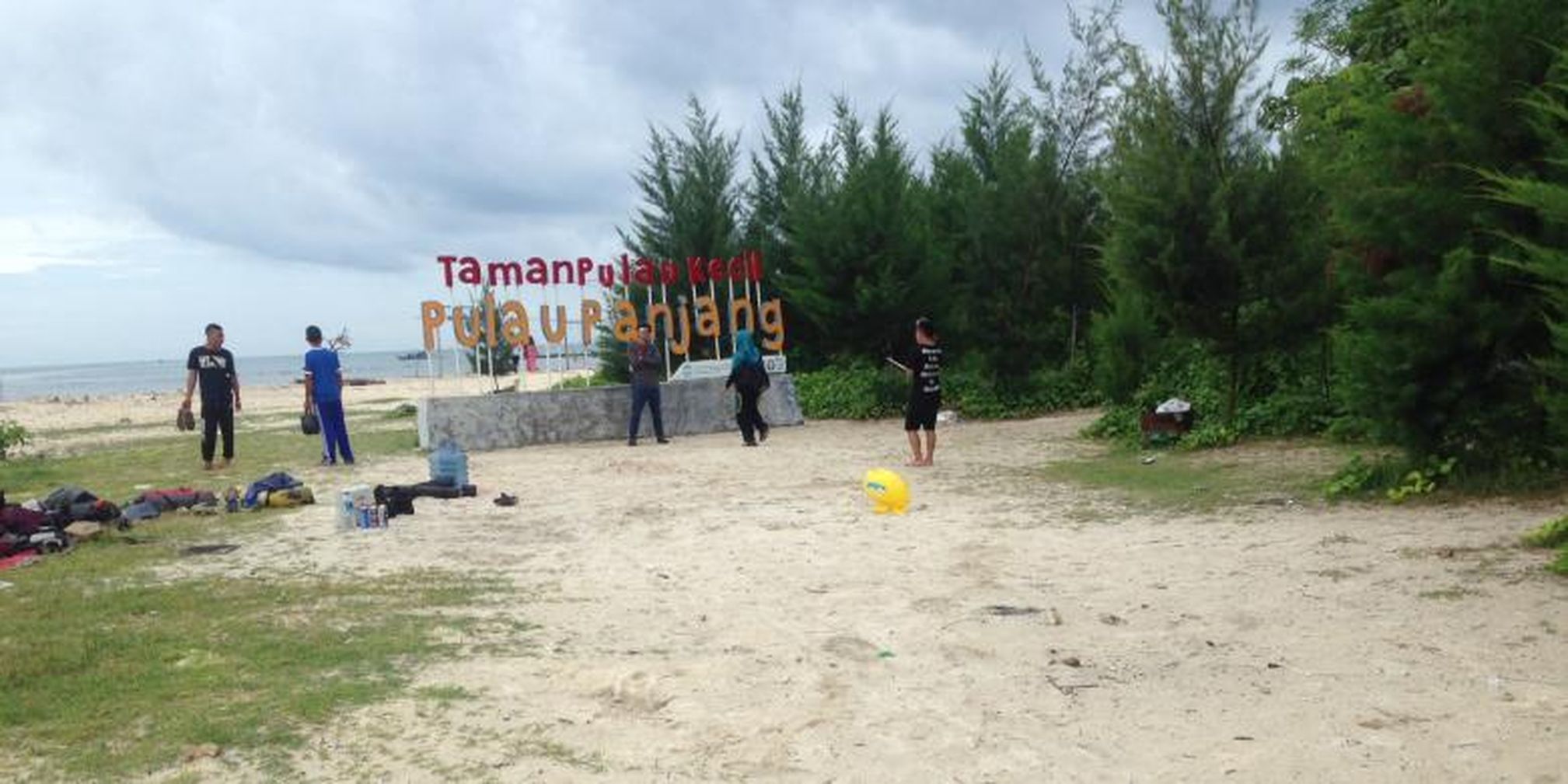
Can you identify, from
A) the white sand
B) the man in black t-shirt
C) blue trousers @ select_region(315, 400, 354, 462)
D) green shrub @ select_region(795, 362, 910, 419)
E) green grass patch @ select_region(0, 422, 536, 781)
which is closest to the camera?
the white sand

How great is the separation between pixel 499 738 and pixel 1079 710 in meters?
2.26

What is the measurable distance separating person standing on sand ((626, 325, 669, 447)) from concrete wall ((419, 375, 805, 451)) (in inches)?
38.7

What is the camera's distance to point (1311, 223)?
12.9 metres

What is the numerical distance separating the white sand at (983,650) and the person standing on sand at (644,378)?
6820 mm

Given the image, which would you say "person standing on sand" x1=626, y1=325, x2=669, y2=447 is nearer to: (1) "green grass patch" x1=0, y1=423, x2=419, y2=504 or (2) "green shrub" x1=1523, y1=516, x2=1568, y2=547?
(1) "green grass patch" x1=0, y1=423, x2=419, y2=504

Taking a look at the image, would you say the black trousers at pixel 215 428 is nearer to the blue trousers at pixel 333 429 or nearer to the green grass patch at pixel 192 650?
the blue trousers at pixel 333 429

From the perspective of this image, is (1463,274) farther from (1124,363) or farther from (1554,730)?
(1124,363)

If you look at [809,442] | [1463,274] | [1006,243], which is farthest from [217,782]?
[1006,243]

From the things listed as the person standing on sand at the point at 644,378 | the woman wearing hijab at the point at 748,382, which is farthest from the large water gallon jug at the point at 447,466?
the woman wearing hijab at the point at 748,382

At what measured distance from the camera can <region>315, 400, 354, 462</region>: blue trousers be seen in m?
14.3

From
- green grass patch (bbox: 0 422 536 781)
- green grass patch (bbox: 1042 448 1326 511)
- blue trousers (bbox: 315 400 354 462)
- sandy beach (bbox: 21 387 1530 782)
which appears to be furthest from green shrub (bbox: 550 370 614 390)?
green grass patch (bbox: 0 422 536 781)

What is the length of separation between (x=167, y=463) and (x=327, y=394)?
2.96 metres

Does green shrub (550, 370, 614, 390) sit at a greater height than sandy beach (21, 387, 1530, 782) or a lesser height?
greater

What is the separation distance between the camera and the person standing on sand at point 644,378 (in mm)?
16281
